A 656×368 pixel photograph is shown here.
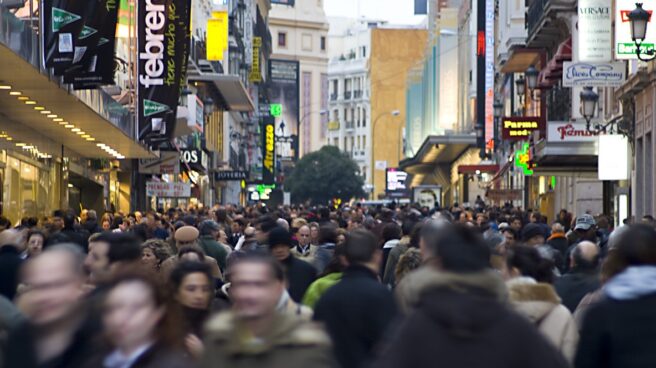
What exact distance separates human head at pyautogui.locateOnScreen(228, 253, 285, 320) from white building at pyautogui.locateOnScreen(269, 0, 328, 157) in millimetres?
175610

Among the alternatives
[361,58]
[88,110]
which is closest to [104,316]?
[88,110]

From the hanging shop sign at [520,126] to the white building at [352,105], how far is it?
129 meters

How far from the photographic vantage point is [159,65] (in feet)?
109

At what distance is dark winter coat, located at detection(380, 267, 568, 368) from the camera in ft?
17.9

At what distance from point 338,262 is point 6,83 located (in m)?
14.6

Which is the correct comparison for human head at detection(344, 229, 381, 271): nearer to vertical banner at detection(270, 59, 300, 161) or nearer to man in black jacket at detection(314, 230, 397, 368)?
man in black jacket at detection(314, 230, 397, 368)

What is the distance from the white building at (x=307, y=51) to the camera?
607ft

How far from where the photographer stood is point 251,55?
3767 inches

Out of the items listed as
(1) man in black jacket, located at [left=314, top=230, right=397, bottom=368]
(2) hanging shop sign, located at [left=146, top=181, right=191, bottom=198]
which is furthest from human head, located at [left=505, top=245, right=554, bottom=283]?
(2) hanging shop sign, located at [left=146, top=181, right=191, bottom=198]

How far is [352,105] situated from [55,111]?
499 ft

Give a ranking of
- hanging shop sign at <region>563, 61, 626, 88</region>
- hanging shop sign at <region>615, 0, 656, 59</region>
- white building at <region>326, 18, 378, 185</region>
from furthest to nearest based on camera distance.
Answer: white building at <region>326, 18, 378, 185</region> < hanging shop sign at <region>563, 61, 626, 88</region> < hanging shop sign at <region>615, 0, 656, 59</region>

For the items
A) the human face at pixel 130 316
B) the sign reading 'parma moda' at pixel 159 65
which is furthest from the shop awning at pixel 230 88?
the human face at pixel 130 316

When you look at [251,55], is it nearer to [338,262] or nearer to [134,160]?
[134,160]

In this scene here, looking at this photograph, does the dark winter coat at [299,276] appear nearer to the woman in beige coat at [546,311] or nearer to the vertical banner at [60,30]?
the woman in beige coat at [546,311]
